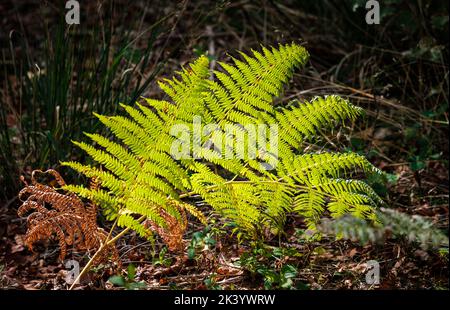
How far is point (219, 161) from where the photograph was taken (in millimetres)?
1929

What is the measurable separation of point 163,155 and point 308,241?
0.75 m

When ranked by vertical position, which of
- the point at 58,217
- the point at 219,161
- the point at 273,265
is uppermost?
the point at 219,161

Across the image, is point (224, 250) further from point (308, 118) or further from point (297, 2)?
point (297, 2)

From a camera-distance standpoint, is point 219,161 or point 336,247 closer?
point 219,161

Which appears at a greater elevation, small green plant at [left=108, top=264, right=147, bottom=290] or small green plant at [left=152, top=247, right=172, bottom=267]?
small green plant at [left=108, top=264, right=147, bottom=290]

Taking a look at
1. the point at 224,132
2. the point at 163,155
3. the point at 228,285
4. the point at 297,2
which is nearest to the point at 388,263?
the point at 228,285

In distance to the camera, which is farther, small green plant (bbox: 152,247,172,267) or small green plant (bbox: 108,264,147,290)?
small green plant (bbox: 152,247,172,267)

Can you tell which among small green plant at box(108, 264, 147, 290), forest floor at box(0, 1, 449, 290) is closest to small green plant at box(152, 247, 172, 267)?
forest floor at box(0, 1, 449, 290)

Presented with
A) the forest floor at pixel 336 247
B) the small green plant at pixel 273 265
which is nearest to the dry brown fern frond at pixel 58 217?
the forest floor at pixel 336 247

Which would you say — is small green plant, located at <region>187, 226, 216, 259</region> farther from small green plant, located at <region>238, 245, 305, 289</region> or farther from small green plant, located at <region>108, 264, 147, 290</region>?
small green plant, located at <region>108, 264, 147, 290</region>

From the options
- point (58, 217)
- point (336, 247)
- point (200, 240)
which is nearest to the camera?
point (58, 217)

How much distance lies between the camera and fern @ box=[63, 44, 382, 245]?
1825 mm

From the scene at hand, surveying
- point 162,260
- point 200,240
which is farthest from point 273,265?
point 162,260

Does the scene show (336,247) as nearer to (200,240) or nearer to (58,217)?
(200,240)
